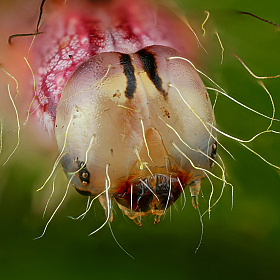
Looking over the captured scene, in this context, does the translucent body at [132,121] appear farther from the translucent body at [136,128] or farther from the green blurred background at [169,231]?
the green blurred background at [169,231]

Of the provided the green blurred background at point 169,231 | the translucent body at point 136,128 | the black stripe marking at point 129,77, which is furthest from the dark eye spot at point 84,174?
the green blurred background at point 169,231

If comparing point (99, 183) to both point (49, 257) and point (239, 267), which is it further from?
point (239, 267)

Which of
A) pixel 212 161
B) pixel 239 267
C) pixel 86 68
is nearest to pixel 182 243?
pixel 239 267

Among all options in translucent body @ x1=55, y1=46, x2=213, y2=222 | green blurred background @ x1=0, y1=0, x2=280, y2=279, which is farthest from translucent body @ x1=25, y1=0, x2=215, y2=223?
green blurred background @ x1=0, y1=0, x2=280, y2=279

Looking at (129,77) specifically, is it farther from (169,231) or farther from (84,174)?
(169,231)

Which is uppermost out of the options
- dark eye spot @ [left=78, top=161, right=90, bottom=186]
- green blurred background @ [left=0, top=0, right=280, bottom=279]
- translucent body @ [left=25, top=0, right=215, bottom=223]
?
translucent body @ [left=25, top=0, right=215, bottom=223]

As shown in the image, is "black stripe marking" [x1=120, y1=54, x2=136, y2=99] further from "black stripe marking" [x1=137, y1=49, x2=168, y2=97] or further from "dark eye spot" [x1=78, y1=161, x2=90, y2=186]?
"dark eye spot" [x1=78, y1=161, x2=90, y2=186]

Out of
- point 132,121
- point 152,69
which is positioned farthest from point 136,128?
point 152,69
